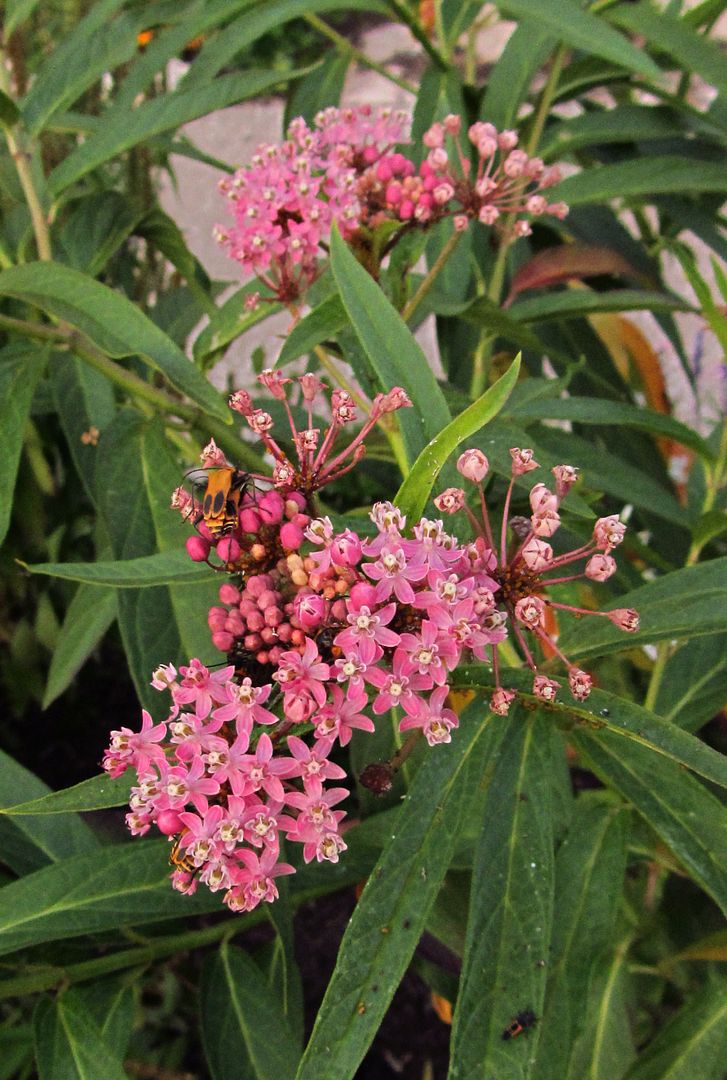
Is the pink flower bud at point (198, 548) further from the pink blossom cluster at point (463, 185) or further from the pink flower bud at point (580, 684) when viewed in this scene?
the pink blossom cluster at point (463, 185)

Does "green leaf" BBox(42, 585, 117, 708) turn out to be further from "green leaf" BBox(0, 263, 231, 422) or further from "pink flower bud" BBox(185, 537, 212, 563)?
"pink flower bud" BBox(185, 537, 212, 563)

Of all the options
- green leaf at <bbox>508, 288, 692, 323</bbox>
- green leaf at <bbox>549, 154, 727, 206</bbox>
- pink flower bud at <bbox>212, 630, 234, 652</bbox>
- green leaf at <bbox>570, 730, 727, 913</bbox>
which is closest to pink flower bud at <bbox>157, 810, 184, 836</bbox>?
pink flower bud at <bbox>212, 630, 234, 652</bbox>

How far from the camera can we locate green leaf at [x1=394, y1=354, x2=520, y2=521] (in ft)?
1.91

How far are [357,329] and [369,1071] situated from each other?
4.70ft

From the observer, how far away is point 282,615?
666mm

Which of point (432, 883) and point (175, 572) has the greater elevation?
point (175, 572)

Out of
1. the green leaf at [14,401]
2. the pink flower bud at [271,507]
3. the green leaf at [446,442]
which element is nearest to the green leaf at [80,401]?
the green leaf at [14,401]

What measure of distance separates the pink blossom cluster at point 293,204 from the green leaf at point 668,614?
0.45 m

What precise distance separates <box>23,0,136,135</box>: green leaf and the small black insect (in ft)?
3.37

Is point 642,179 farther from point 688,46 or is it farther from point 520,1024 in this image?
point 520,1024

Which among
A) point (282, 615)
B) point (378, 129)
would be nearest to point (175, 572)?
point (282, 615)

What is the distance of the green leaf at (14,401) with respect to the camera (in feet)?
2.87

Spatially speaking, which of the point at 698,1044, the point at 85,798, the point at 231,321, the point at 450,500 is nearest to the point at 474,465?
the point at 450,500

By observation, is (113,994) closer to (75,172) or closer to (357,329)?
(357,329)
